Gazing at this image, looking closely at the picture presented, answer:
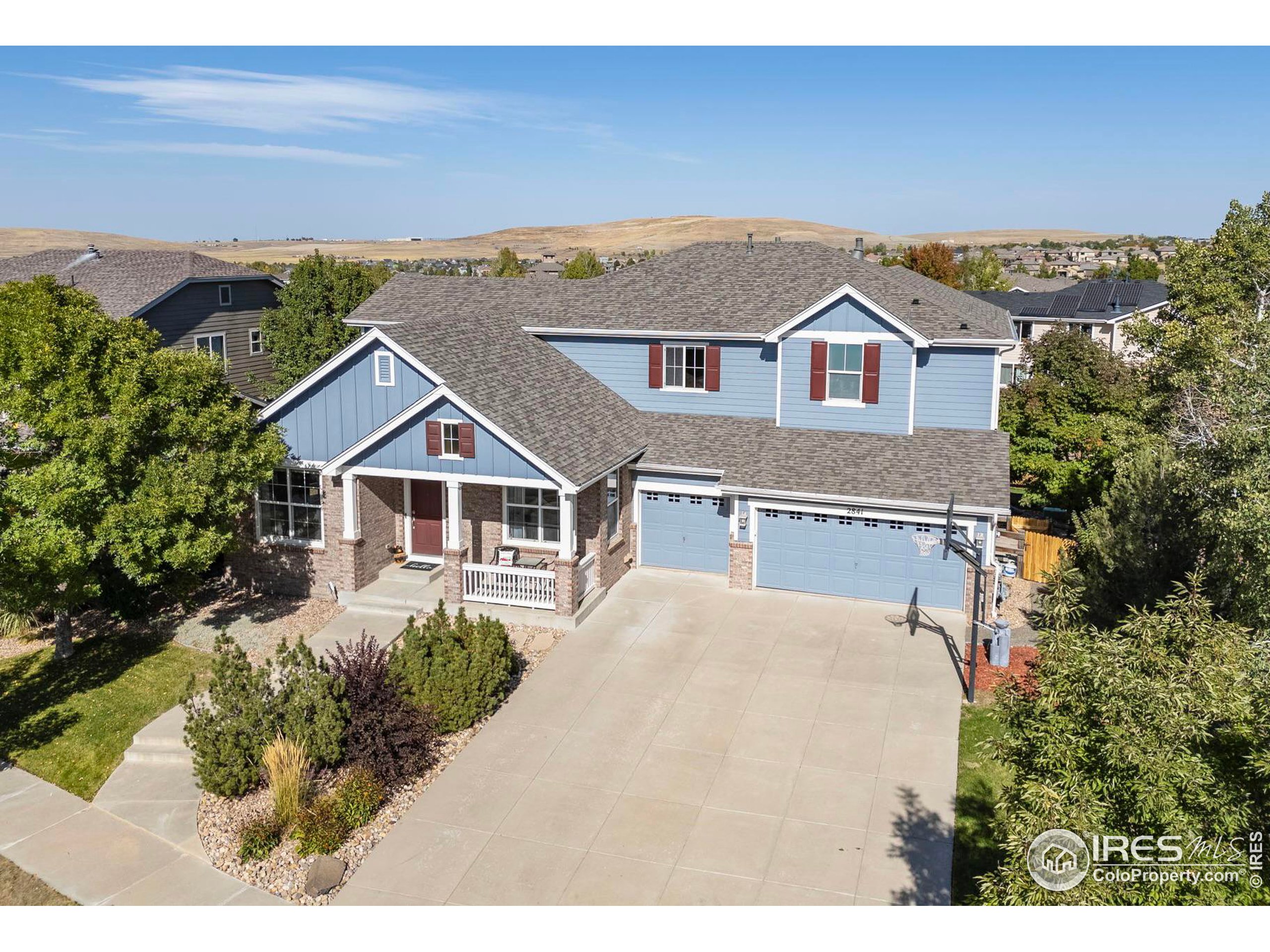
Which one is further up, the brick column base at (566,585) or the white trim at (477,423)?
the white trim at (477,423)

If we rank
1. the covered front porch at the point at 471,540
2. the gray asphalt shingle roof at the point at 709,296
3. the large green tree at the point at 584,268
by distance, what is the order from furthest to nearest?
1. the large green tree at the point at 584,268
2. the gray asphalt shingle roof at the point at 709,296
3. the covered front porch at the point at 471,540

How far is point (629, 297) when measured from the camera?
25656mm

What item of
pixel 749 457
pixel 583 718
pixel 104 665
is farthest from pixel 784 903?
pixel 104 665

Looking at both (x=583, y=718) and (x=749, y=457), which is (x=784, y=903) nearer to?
(x=583, y=718)

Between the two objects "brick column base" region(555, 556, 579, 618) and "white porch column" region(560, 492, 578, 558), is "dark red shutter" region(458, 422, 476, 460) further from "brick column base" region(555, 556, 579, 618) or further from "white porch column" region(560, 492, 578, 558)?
"brick column base" region(555, 556, 579, 618)

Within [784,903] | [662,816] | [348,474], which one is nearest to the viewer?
[784,903]

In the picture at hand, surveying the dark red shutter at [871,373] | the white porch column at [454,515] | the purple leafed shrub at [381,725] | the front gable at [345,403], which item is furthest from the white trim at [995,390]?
the purple leafed shrub at [381,725]

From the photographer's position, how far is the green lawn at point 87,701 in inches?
585

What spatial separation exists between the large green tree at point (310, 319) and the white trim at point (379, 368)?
14440 mm

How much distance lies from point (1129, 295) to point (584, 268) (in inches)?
1610

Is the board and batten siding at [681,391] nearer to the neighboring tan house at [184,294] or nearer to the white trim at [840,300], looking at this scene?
the white trim at [840,300]

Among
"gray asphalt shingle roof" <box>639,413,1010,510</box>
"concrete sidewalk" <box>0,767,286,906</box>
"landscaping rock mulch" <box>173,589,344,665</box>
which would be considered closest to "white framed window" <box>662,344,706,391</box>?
"gray asphalt shingle roof" <box>639,413,1010,510</box>

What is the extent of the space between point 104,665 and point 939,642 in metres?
16.2

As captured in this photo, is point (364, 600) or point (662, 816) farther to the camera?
point (364, 600)
